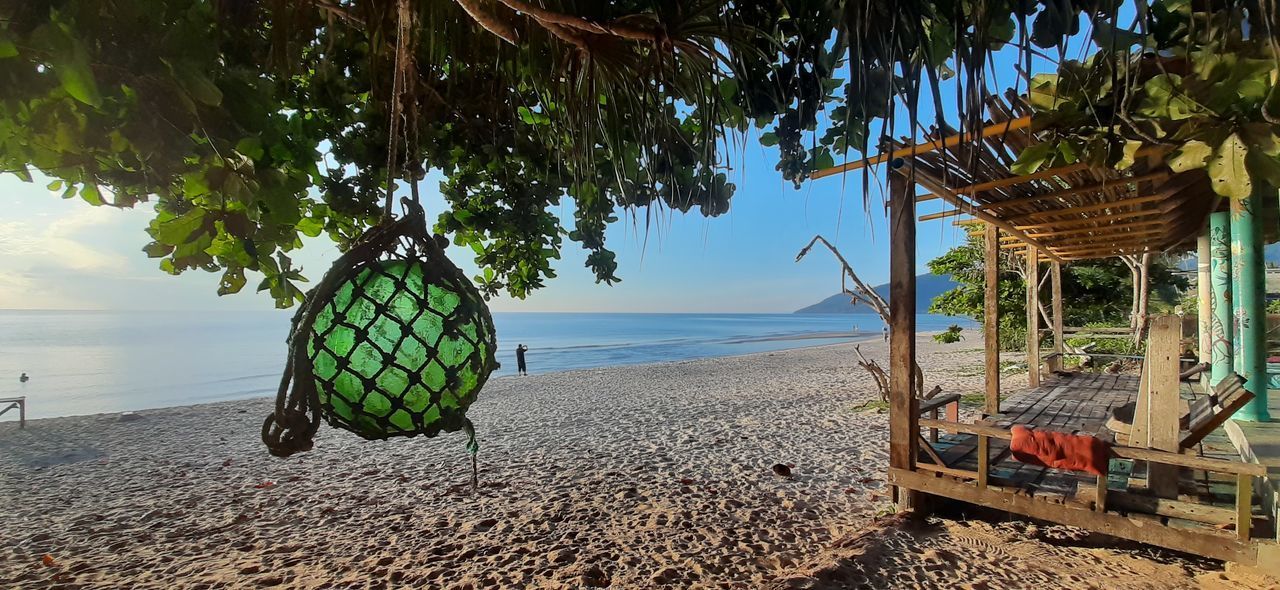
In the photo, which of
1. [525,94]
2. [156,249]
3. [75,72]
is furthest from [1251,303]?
[156,249]

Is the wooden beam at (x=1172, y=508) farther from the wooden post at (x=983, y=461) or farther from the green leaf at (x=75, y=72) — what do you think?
the green leaf at (x=75, y=72)

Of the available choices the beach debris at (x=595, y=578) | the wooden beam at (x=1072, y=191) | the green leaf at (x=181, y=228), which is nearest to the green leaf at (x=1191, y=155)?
the wooden beam at (x=1072, y=191)

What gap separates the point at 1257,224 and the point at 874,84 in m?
5.27

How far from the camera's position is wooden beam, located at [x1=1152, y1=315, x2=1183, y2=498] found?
2867mm

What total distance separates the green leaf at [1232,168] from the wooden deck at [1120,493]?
189 cm

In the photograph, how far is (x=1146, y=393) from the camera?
3.26 metres

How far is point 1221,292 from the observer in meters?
4.96

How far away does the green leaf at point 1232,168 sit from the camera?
1.68m

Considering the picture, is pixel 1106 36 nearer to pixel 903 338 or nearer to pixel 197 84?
pixel 197 84

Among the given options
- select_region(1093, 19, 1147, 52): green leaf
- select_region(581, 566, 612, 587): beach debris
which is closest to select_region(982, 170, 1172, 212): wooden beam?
select_region(1093, 19, 1147, 52): green leaf

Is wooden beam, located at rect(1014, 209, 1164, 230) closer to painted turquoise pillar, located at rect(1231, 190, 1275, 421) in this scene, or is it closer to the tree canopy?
painted turquoise pillar, located at rect(1231, 190, 1275, 421)

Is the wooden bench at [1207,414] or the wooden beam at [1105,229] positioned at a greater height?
the wooden beam at [1105,229]

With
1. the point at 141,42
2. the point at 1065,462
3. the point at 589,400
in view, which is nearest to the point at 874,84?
the point at 141,42

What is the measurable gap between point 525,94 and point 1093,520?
414cm
